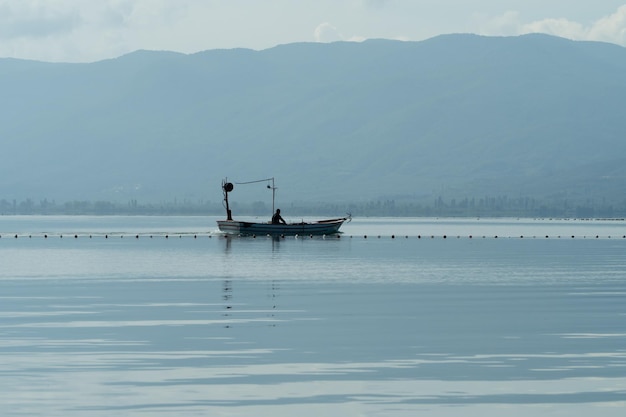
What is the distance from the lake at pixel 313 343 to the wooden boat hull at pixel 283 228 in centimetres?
8053

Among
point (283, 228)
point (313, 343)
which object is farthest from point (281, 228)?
point (313, 343)

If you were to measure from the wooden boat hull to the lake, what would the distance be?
8053 centimetres

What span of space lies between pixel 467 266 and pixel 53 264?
1177 inches

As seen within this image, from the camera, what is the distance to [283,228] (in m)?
165

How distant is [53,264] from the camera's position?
3807 inches

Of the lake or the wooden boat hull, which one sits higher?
the wooden boat hull

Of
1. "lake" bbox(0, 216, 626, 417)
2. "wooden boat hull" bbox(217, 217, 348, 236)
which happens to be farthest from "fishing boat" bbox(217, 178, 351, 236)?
"lake" bbox(0, 216, 626, 417)

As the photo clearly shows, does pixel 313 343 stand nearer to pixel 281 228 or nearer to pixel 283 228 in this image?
pixel 283 228

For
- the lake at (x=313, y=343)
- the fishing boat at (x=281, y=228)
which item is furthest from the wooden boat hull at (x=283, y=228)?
the lake at (x=313, y=343)

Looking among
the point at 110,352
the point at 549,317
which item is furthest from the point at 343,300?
the point at 110,352

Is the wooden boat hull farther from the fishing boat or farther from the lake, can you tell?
the lake

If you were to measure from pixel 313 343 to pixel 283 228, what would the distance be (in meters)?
123

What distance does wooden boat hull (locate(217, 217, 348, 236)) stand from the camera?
540 feet

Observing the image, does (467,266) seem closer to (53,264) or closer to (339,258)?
(339,258)
